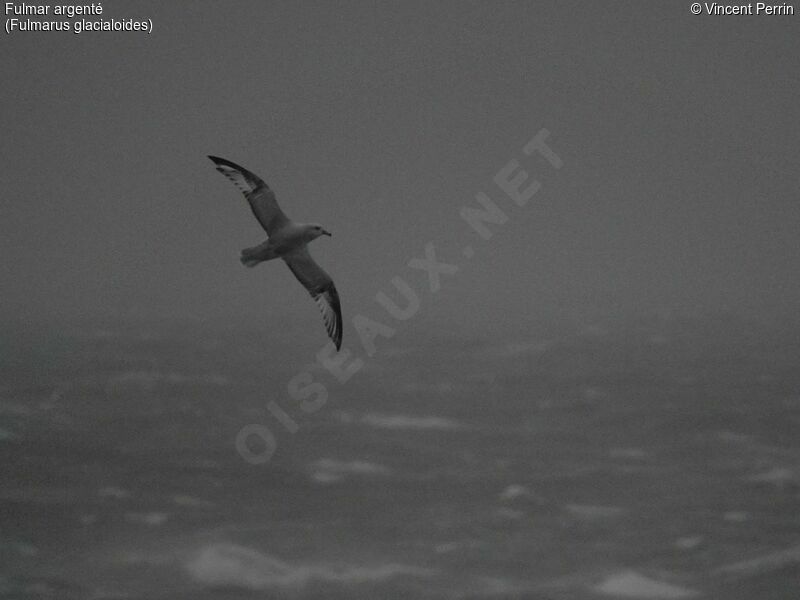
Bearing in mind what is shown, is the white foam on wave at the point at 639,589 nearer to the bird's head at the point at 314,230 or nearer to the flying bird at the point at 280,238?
the flying bird at the point at 280,238

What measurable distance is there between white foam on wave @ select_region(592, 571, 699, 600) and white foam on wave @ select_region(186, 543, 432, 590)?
25.2 m

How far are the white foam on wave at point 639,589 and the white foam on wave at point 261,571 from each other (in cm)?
2516

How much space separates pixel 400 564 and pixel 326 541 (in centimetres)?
1538

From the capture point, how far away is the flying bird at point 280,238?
47781mm

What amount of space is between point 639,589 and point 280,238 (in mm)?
139454

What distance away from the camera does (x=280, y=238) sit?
48094mm

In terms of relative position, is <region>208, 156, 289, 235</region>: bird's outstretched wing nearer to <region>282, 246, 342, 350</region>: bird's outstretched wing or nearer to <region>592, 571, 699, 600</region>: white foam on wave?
<region>282, 246, 342, 350</region>: bird's outstretched wing

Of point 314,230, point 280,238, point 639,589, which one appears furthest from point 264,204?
point 639,589

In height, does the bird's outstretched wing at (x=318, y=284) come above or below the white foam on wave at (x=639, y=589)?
below

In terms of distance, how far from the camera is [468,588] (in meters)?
174

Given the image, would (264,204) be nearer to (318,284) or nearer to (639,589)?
(318,284)

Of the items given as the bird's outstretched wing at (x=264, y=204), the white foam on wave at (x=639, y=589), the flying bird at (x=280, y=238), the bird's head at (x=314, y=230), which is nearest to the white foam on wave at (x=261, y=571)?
the white foam on wave at (x=639, y=589)

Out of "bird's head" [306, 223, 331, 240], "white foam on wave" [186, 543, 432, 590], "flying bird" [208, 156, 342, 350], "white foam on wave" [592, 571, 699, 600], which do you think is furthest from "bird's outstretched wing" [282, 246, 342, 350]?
"white foam on wave" [592, 571, 699, 600]

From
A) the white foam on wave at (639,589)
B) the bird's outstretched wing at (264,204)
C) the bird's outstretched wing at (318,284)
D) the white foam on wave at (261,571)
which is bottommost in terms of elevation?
the bird's outstretched wing at (318,284)
